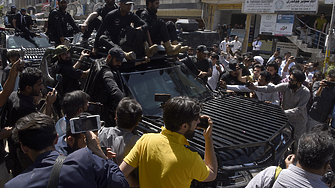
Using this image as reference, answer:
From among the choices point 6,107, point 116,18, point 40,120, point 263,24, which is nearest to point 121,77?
point 6,107

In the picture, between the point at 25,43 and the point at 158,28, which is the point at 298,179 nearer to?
the point at 158,28

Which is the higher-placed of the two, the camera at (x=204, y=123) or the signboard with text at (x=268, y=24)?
the signboard with text at (x=268, y=24)

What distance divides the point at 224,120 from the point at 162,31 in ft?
7.86

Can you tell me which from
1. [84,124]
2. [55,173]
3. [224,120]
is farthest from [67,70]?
[55,173]

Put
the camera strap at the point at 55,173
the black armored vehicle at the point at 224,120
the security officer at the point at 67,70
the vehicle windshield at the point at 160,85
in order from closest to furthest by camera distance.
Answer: the camera strap at the point at 55,173, the black armored vehicle at the point at 224,120, the vehicle windshield at the point at 160,85, the security officer at the point at 67,70

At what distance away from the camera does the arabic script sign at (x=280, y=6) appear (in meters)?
15.4

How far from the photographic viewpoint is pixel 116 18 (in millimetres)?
4992

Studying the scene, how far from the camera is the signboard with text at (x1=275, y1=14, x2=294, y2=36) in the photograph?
16.6 metres

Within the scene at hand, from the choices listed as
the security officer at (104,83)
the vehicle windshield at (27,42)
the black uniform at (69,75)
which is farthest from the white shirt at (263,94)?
the vehicle windshield at (27,42)

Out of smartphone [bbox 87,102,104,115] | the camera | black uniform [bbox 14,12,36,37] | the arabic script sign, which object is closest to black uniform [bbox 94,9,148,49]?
smartphone [bbox 87,102,104,115]

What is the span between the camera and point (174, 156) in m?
1.79

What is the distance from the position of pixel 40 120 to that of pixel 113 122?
1.97 metres

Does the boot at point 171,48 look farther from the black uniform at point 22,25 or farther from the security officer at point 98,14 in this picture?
the black uniform at point 22,25

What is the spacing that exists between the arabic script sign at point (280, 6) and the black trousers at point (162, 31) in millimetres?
13705
